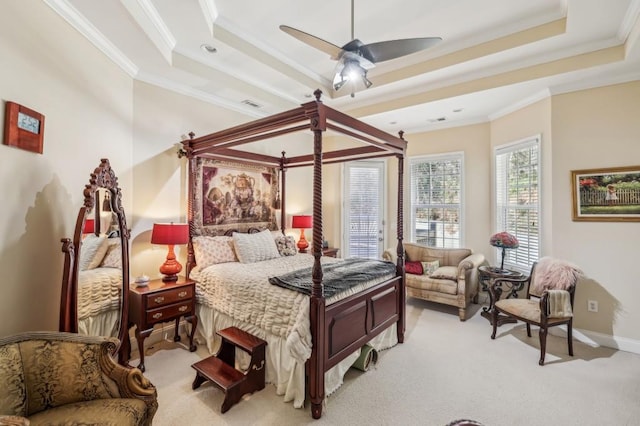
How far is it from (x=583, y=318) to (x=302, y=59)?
4.58 metres

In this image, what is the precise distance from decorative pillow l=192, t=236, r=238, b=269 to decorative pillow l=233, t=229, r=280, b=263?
11cm

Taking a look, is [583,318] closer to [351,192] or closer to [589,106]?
[589,106]

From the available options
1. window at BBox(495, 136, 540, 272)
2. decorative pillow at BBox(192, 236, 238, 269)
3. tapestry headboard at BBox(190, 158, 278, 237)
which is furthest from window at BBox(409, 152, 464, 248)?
decorative pillow at BBox(192, 236, 238, 269)

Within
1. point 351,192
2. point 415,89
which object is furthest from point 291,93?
point 351,192

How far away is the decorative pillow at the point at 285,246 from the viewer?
13.4 feet

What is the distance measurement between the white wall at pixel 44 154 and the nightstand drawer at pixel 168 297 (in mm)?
708

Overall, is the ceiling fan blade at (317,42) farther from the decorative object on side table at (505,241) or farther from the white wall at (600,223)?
the decorative object on side table at (505,241)

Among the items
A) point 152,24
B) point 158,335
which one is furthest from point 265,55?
point 158,335

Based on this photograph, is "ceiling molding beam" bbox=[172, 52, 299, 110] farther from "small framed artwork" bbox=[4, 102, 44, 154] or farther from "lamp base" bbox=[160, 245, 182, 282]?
"lamp base" bbox=[160, 245, 182, 282]

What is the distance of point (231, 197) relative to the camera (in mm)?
4129

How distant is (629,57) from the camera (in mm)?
2793

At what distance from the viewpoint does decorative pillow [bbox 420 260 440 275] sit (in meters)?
4.45

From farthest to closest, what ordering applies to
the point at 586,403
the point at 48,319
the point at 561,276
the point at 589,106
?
the point at 589,106 → the point at 561,276 → the point at 586,403 → the point at 48,319

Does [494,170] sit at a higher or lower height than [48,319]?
higher
